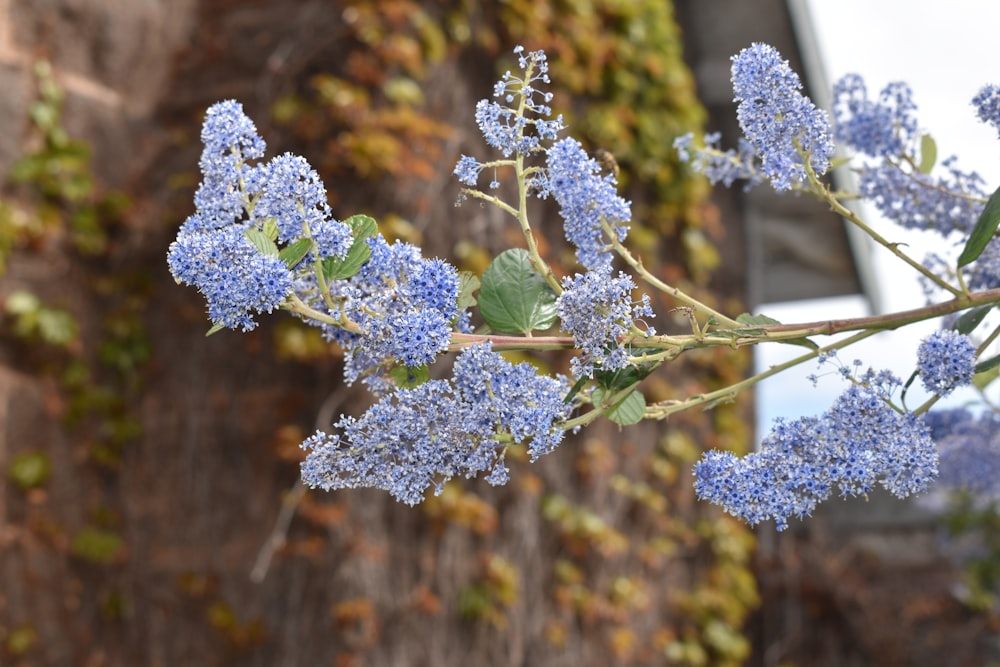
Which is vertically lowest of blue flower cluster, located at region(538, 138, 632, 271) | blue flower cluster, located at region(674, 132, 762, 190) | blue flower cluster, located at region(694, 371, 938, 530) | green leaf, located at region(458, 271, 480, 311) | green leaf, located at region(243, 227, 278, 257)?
blue flower cluster, located at region(694, 371, 938, 530)

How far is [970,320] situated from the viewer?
993mm

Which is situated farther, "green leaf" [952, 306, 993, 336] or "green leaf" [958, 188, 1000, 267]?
"green leaf" [952, 306, 993, 336]

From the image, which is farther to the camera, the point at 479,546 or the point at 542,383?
the point at 479,546

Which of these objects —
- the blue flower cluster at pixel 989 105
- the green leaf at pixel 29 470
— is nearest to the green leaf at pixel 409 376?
the blue flower cluster at pixel 989 105

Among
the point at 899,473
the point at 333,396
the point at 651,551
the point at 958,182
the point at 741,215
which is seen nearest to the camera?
the point at 899,473

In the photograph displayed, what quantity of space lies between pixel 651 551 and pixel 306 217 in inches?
141

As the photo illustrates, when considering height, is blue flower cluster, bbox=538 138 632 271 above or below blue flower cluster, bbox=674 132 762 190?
below

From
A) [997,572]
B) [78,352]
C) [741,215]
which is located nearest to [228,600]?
[78,352]

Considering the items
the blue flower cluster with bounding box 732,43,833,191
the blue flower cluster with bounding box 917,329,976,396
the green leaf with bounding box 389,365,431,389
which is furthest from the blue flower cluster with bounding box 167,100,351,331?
the blue flower cluster with bounding box 917,329,976,396

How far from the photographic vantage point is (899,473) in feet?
2.70

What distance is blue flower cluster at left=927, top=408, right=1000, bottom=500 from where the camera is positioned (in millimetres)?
1267

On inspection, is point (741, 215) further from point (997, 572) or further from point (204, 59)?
point (204, 59)

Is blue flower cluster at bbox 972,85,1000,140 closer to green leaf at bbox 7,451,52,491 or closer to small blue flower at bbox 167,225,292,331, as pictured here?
small blue flower at bbox 167,225,292,331

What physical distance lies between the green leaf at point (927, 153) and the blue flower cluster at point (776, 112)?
41cm
